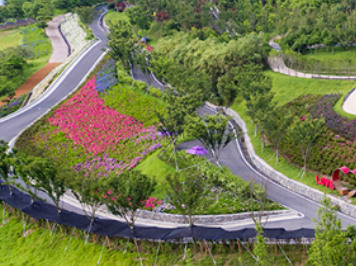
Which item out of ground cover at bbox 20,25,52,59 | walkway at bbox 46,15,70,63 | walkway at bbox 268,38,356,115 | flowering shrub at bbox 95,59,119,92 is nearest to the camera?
walkway at bbox 268,38,356,115

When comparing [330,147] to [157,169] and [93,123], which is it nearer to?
[157,169]

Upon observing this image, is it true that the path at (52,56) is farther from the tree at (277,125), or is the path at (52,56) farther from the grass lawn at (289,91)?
the tree at (277,125)

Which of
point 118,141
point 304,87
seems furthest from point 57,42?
point 304,87

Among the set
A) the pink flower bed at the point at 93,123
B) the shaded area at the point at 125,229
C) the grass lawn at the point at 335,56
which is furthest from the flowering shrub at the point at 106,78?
the grass lawn at the point at 335,56

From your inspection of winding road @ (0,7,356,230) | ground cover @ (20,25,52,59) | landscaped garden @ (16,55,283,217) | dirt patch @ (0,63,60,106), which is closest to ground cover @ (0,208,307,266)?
winding road @ (0,7,356,230)

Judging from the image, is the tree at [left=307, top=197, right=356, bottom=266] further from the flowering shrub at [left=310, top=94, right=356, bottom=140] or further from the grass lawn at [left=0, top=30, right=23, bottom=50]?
the grass lawn at [left=0, top=30, right=23, bottom=50]

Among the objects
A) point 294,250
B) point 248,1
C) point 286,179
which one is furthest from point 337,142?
point 248,1
